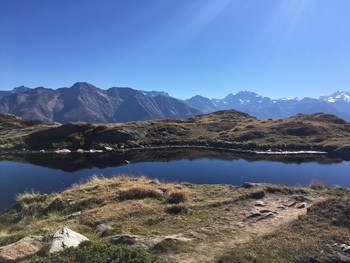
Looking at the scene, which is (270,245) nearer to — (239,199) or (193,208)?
(193,208)

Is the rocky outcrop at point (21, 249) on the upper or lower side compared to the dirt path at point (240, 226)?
lower

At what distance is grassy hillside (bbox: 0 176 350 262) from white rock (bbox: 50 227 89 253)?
1.56ft

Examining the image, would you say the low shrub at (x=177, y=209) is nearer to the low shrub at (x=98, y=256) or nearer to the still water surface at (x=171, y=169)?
the low shrub at (x=98, y=256)

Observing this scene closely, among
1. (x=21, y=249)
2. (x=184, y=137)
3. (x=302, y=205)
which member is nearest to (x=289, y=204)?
(x=302, y=205)

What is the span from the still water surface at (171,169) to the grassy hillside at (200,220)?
1238cm

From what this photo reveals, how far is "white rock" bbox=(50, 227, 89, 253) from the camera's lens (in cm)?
1397

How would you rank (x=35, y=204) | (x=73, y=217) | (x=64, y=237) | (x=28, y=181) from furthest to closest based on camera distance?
1. (x=28, y=181)
2. (x=35, y=204)
3. (x=73, y=217)
4. (x=64, y=237)

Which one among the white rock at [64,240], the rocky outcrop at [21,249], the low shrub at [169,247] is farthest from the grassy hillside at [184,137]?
the white rock at [64,240]

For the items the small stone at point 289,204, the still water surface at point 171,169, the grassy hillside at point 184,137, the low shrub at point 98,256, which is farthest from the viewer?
the grassy hillside at point 184,137

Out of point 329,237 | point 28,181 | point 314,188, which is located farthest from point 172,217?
point 28,181

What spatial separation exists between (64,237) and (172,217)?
7.28 meters

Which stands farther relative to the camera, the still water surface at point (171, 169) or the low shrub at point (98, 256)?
the still water surface at point (171, 169)

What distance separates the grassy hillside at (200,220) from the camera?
48.6ft

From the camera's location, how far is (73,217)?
22094mm
